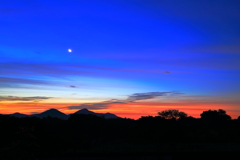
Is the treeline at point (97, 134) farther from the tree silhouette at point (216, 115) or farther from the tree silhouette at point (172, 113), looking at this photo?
the tree silhouette at point (172, 113)

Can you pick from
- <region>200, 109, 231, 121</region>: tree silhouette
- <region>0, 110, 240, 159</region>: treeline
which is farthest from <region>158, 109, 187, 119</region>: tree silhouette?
<region>0, 110, 240, 159</region>: treeline

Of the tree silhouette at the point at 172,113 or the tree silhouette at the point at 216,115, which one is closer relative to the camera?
the tree silhouette at the point at 216,115

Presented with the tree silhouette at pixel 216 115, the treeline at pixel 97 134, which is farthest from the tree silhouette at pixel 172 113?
the treeline at pixel 97 134

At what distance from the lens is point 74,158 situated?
1733cm

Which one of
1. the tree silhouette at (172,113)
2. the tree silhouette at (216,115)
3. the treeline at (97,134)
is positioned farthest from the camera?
the tree silhouette at (172,113)

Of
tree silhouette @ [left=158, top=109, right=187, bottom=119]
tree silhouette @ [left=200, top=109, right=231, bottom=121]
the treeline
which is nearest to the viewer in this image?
the treeline

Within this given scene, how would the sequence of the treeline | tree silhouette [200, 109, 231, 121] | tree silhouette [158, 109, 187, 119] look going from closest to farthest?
1. the treeline
2. tree silhouette [200, 109, 231, 121]
3. tree silhouette [158, 109, 187, 119]

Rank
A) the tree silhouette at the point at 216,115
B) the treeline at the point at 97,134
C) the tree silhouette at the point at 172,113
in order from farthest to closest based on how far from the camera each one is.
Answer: the tree silhouette at the point at 172,113, the tree silhouette at the point at 216,115, the treeline at the point at 97,134

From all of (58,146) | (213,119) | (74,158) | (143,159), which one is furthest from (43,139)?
(213,119)

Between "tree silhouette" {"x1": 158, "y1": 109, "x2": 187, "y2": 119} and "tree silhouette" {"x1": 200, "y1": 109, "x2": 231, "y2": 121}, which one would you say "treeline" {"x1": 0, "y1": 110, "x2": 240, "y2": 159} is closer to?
"tree silhouette" {"x1": 200, "y1": 109, "x2": 231, "y2": 121}

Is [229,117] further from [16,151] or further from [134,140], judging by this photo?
[16,151]

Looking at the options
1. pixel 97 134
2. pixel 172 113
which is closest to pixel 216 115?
pixel 172 113

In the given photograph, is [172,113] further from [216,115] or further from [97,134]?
[97,134]

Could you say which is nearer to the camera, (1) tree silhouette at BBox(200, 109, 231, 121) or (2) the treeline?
(2) the treeline
